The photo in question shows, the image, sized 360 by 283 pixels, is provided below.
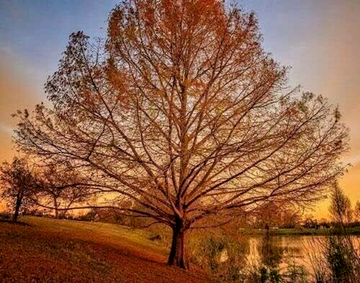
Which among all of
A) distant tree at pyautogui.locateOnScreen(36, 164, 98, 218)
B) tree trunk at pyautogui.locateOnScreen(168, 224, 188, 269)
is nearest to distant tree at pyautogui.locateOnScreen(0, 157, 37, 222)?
distant tree at pyautogui.locateOnScreen(36, 164, 98, 218)

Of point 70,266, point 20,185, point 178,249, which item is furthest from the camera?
point 178,249

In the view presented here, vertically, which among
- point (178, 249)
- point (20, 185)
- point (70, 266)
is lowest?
point (70, 266)

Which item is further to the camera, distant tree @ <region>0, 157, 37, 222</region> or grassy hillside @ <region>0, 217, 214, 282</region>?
distant tree @ <region>0, 157, 37, 222</region>

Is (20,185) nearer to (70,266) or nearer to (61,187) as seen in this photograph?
(61,187)

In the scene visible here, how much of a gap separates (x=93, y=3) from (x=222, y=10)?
13.9 ft

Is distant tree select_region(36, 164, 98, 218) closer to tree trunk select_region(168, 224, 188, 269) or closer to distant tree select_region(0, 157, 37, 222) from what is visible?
distant tree select_region(0, 157, 37, 222)

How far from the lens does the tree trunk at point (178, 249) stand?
1284 centimetres

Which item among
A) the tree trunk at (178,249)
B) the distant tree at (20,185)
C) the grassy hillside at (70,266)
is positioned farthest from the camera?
the tree trunk at (178,249)

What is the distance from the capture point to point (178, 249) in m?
13.1

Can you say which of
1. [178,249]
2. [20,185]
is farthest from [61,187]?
[178,249]

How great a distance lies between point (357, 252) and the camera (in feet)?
22.4

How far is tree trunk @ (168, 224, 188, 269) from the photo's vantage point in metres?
12.8

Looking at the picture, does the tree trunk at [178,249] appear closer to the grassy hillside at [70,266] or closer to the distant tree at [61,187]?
the grassy hillside at [70,266]

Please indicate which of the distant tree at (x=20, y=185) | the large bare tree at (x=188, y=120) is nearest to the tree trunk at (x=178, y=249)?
the large bare tree at (x=188, y=120)
